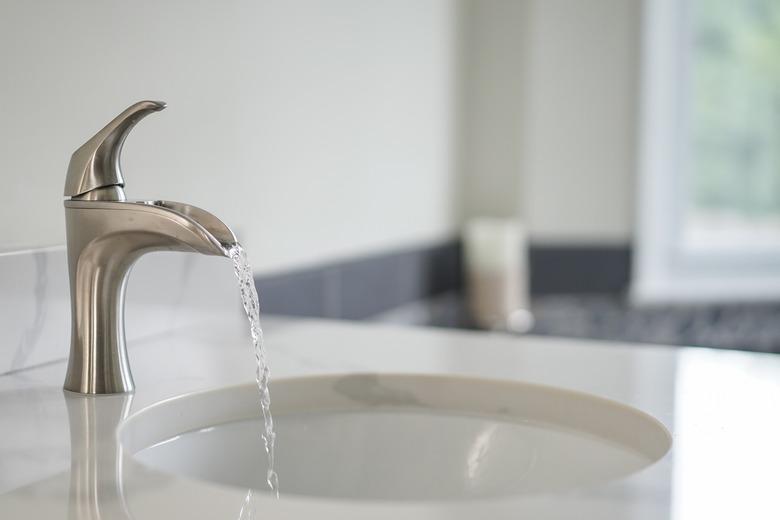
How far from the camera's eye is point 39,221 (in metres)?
0.91

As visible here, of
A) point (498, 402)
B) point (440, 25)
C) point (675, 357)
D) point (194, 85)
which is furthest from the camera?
point (440, 25)

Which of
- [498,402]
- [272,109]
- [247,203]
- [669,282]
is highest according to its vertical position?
[272,109]

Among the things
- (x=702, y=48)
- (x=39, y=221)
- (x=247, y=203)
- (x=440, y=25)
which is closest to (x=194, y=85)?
(x=247, y=203)

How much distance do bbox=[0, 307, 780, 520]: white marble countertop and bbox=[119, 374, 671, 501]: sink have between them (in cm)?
2

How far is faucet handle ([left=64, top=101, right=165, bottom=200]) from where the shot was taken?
0.71 metres

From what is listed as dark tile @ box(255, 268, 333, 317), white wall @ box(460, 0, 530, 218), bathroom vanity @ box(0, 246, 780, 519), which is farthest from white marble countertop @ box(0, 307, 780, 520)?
white wall @ box(460, 0, 530, 218)

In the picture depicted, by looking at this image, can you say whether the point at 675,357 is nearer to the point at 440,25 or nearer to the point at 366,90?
the point at 366,90

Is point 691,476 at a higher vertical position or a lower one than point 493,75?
lower

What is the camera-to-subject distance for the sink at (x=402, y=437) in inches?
27.9

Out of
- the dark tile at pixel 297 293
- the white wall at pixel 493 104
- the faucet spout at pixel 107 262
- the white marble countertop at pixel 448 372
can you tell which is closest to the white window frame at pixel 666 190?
the white wall at pixel 493 104

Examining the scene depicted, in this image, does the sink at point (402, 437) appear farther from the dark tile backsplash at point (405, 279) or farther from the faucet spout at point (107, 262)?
the dark tile backsplash at point (405, 279)

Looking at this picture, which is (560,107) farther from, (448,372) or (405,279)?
(448,372)

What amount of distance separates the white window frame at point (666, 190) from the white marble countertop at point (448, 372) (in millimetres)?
1244

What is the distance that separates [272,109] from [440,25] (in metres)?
0.75
